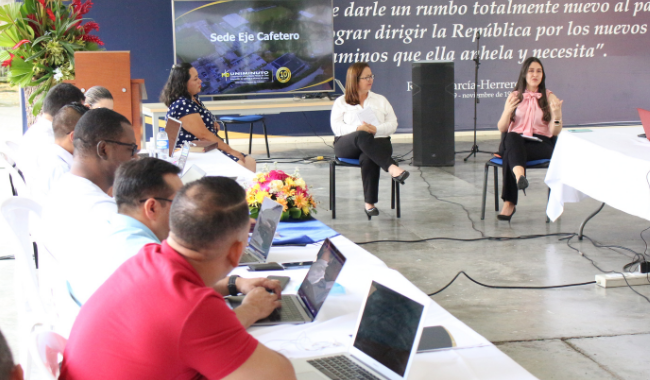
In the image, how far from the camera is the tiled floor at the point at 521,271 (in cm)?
281

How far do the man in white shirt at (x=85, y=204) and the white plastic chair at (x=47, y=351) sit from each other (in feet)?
1.18

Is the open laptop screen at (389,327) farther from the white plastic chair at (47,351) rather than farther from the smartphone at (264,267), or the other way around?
the smartphone at (264,267)

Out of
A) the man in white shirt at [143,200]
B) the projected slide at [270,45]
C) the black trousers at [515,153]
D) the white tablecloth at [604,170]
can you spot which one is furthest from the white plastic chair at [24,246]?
the projected slide at [270,45]

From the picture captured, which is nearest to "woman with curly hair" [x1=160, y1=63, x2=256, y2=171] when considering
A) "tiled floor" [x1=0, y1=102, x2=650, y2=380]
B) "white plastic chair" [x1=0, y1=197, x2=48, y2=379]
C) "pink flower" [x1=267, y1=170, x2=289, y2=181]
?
"tiled floor" [x1=0, y1=102, x2=650, y2=380]

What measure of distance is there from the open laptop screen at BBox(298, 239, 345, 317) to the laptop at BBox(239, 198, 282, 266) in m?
0.46

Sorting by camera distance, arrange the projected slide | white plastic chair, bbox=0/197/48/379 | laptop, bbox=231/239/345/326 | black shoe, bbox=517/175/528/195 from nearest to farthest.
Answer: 1. laptop, bbox=231/239/345/326
2. white plastic chair, bbox=0/197/48/379
3. black shoe, bbox=517/175/528/195
4. the projected slide

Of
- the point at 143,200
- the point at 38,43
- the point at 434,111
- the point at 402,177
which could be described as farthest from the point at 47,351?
the point at 434,111

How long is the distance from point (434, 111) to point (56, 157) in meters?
5.09

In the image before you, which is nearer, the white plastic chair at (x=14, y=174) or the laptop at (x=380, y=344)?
the laptop at (x=380, y=344)

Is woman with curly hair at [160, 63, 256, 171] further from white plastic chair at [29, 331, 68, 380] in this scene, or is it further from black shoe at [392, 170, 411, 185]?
white plastic chair at [29, 331, 68, 380]

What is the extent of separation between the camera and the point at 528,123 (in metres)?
5.07

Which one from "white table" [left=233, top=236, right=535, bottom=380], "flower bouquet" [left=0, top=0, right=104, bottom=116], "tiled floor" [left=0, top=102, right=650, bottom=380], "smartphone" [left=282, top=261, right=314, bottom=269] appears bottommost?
"tiled floor" [left=0, top=102, right=650, bottom=380]

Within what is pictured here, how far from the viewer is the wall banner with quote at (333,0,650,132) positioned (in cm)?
960

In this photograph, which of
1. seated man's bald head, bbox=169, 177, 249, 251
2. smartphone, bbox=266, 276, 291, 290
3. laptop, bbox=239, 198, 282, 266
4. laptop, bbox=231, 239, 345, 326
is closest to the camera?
seated man's bald head, bbox=169, 177, 249, 251
